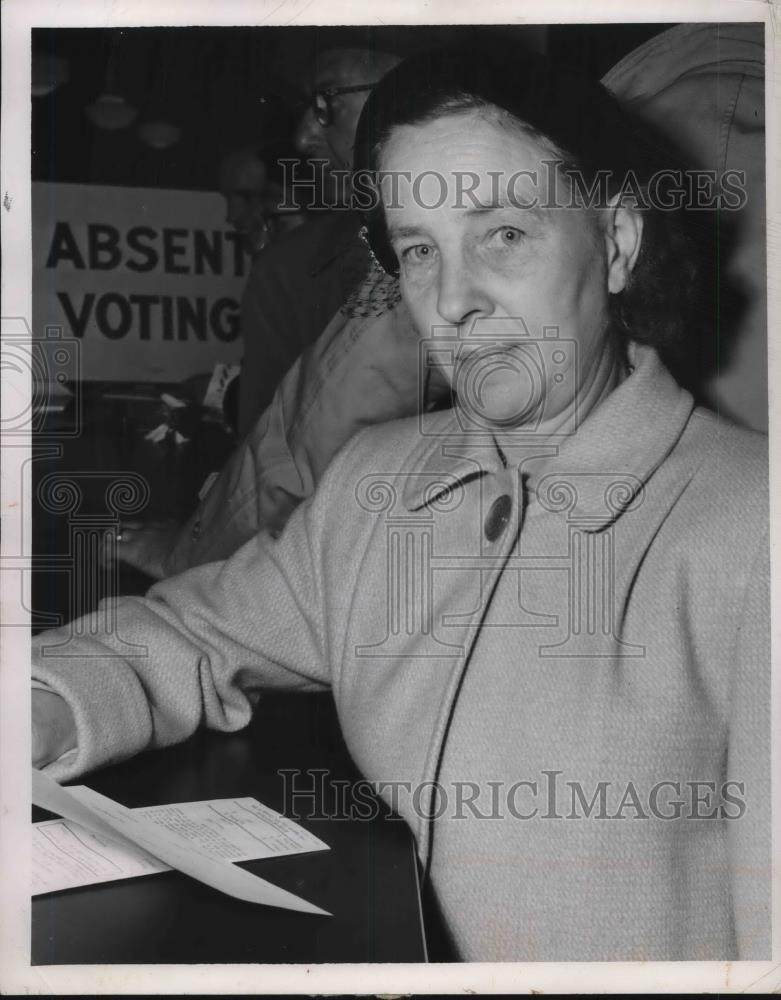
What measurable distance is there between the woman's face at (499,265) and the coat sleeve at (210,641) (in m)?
0.26

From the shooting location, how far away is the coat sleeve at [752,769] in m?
1.19

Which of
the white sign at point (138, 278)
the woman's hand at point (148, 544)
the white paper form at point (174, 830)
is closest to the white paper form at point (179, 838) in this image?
the white paper form at point (174, 830)

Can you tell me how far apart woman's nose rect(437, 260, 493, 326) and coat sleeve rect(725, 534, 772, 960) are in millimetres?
427

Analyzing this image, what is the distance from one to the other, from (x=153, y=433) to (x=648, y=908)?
2.61 ft

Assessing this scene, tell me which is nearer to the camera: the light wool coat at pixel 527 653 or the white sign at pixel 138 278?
the light wool coat at pixel 527 653

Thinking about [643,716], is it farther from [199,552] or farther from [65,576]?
[65,576]

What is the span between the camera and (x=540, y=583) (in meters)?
1.23

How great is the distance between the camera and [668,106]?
123 cm

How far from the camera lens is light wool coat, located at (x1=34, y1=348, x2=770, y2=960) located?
3.81ft

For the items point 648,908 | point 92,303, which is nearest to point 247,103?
point 92,303

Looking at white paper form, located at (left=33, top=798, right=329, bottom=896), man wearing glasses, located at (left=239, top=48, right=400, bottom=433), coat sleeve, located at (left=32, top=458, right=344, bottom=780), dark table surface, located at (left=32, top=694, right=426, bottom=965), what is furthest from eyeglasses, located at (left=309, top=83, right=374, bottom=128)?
white paper form, located at (left=33, top=798, right=329, bottom=896)

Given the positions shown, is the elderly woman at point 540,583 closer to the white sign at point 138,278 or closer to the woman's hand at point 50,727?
the woman's hand at point 50,727

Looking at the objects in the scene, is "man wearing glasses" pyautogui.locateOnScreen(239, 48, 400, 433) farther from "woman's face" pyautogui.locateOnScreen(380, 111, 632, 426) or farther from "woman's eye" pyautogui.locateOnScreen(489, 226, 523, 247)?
"woman's eye" pyautogui.locateOnScreen(489, 226, 523, 247)

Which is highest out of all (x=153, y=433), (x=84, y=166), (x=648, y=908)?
(x=84, y=166)
